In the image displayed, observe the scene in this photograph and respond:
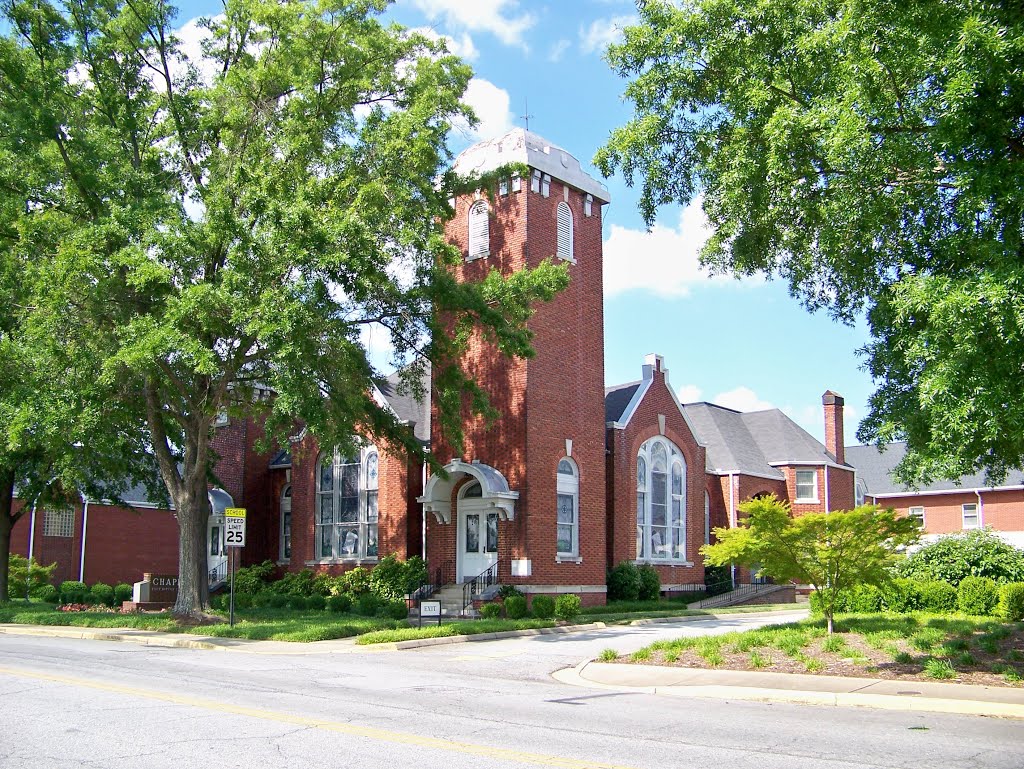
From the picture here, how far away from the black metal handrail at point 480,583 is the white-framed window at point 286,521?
10373 millimetres

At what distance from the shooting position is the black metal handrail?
87.6ft

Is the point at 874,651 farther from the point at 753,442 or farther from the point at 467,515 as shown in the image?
the point at 753,442

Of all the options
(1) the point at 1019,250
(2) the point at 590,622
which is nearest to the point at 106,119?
(2) the point at 590,622

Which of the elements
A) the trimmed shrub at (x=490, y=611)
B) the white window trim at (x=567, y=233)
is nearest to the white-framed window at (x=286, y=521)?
the trimmed shrub at (x=490, y=611)

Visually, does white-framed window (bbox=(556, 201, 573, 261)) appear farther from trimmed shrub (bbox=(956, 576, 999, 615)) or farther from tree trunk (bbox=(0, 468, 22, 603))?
tree trunk (bbox=(0, 468, 22, 603))

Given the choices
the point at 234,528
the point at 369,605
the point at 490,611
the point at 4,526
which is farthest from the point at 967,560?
the point at 4,526

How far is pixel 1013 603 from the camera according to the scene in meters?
Answer: 19.3

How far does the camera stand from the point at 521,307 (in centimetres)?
2300

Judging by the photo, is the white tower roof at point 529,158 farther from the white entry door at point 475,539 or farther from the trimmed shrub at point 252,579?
the trimmed shrub at point 252,579

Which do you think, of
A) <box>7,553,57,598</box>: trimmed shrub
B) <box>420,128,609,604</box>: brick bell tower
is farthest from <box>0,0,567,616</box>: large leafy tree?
<box>7,553,57,598</box>: trimmed shrub

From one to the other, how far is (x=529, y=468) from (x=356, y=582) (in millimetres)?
6812

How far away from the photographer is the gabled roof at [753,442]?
4069 cm

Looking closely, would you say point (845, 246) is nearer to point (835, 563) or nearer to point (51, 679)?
point (835, 563)

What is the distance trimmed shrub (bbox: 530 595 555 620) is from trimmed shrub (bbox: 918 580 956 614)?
29.8 ft
